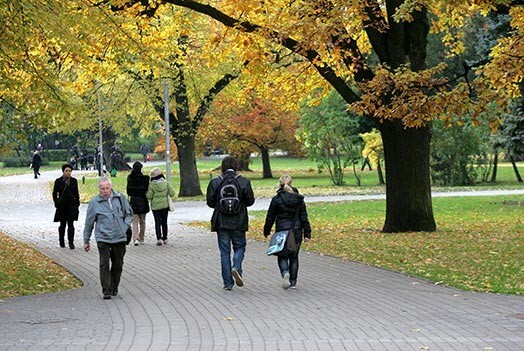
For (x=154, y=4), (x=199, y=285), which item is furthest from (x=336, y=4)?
(x=199, y=285)

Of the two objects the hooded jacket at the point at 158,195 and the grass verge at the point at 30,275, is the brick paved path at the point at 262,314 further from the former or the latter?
the hooded jacket at the point at 158,195

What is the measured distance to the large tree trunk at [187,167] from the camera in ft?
134

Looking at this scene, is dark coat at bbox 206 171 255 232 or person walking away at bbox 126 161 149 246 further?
person walking away at bbox 126 161 149 246

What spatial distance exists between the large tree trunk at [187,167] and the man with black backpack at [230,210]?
27.3 meters

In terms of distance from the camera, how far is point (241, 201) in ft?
44.0

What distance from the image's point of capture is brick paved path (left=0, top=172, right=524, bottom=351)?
374 inches

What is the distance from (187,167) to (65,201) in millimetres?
20679

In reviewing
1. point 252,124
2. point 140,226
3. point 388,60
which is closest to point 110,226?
point 140,226

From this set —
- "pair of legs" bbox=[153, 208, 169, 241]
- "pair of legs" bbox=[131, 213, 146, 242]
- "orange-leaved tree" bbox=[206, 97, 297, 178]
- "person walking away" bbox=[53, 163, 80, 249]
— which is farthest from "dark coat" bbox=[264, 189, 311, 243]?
"orange-leaved tree" bbox=[206, 97, 297, 178]

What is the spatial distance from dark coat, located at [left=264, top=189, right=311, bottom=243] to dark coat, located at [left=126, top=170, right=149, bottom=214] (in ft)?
23.8

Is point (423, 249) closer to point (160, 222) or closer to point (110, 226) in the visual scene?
point (160, 222)

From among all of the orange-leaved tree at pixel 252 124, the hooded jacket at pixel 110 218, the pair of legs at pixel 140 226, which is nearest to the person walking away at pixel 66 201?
the pair of legs at pixel 140 226

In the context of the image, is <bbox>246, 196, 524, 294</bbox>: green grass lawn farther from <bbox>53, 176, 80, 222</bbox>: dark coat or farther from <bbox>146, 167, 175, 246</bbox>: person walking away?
<bbox>53, 176, 80, 222</bbox>: dark coat

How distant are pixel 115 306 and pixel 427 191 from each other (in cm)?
1145
